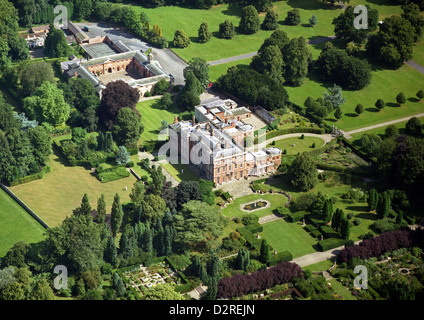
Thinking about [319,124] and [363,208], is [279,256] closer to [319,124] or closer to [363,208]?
[363,208]

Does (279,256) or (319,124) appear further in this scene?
(319,124)

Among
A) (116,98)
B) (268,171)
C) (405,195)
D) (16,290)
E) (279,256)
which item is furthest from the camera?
(116,98)

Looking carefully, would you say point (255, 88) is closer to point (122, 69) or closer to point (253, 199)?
point (253, 199)

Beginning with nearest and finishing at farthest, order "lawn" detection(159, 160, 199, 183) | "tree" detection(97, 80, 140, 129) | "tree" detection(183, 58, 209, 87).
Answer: "lawn" detection(159, 160, 199, 183)
"tree" detection(97, 80, 140, 129)
"tree" detection(183, 58, 209, 87)

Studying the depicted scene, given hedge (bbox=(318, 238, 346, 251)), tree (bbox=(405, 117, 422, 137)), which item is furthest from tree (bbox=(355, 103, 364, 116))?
hedge (bbox=(318, 238, 346, 251))

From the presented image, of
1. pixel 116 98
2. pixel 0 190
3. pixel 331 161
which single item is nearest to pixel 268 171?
pixel 331 161

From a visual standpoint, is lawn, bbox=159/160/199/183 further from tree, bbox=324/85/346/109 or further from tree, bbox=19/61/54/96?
tree, bbox=324/85/346/109

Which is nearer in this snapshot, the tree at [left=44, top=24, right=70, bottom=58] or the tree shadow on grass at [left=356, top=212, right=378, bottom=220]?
the tree shadow on grass at [left=356, top=212, right=378, bottom=220]

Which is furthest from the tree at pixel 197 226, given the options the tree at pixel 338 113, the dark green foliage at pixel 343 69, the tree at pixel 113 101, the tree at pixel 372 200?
the dark green foliage at pixel 343 69

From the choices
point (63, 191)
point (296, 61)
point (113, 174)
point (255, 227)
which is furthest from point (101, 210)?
point (296, 61)
